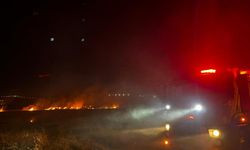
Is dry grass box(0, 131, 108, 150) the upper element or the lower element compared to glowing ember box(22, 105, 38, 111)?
lower

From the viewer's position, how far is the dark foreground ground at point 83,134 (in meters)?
11.7

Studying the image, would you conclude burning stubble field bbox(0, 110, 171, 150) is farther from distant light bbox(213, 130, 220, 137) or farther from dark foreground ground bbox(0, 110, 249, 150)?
distant light bbox(213, 130, 220, 137)

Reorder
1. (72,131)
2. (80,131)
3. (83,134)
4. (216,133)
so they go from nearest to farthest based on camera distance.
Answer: (216,133), (72,131), (83,134), (80,131)

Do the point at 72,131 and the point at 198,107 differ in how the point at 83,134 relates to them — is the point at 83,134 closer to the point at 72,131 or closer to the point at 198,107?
the point at 72,131

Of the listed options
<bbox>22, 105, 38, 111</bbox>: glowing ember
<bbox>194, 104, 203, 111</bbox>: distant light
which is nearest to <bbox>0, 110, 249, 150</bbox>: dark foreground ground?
<bbox>194, 104, 203, 111</bbox>: distant light

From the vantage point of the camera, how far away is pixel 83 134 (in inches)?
669

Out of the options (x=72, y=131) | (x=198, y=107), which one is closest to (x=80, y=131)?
(x=72, y=131)

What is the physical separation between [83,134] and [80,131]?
0.75m

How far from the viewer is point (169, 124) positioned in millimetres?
16531

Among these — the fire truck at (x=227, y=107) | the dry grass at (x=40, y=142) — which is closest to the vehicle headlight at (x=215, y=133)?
the fire truck at (x=227, y=107)

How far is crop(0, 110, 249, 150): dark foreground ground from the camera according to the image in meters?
11.7

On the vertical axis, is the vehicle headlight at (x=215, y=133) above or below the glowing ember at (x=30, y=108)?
A: below

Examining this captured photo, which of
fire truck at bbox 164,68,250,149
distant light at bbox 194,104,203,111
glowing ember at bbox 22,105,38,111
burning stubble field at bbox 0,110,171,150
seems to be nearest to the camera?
burning stubble field at bbox 0,110,171,150

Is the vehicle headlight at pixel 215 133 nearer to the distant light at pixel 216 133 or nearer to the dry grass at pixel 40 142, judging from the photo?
the distant light at pixel 216 133
